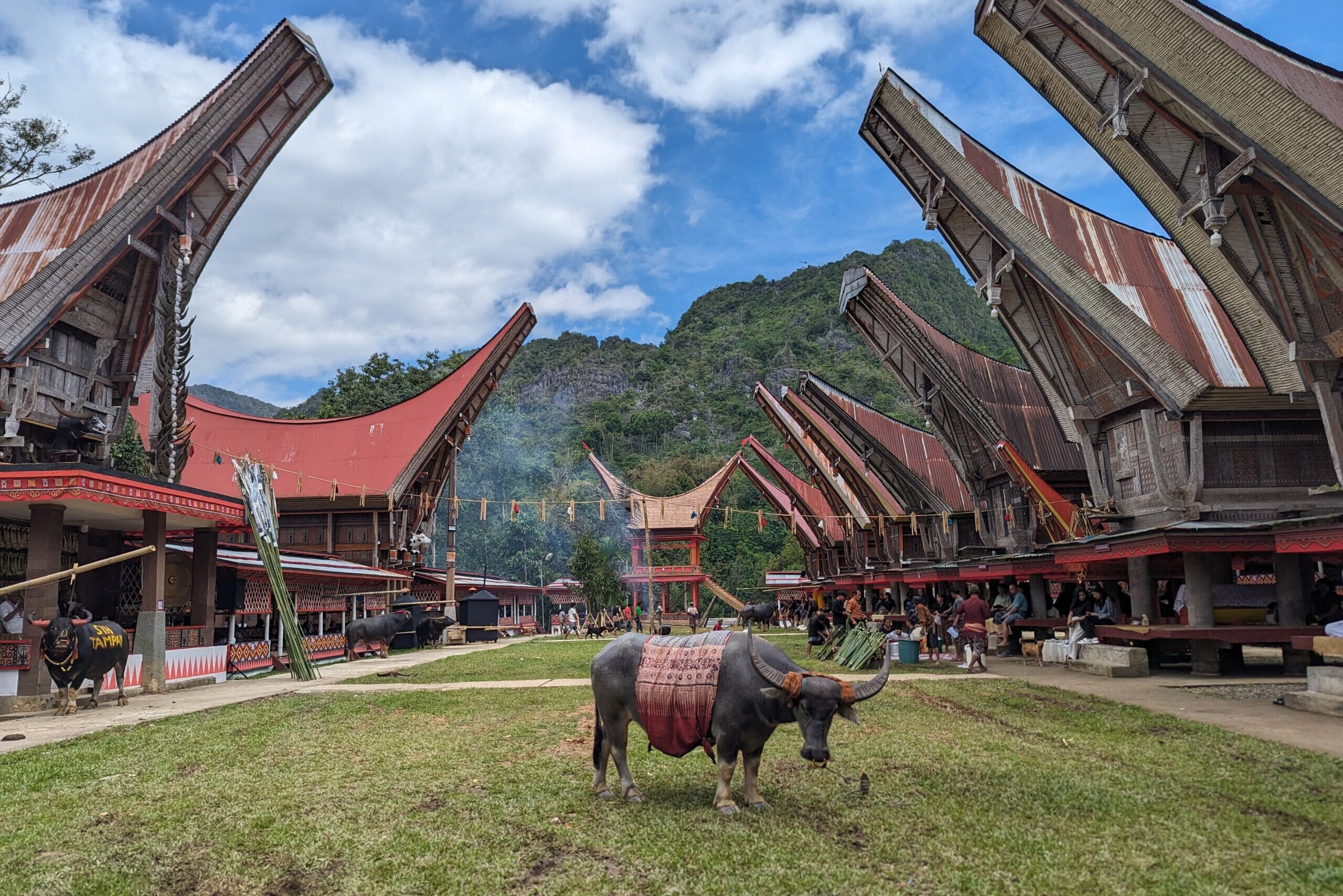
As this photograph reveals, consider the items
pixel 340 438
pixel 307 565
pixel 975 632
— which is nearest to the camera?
pixel 975 632

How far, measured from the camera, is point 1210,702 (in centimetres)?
Result: 1077

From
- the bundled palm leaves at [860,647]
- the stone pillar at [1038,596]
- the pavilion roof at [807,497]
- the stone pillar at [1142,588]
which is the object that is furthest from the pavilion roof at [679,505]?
the stone pillar at [1142,588]

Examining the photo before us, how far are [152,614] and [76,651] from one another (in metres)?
3.27

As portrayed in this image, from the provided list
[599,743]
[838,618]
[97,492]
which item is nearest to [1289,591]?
[838,618]

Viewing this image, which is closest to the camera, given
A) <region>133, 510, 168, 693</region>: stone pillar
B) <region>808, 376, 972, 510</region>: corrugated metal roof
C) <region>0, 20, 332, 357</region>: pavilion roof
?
<region>133, 510, 168, 693</region>: stone pillar

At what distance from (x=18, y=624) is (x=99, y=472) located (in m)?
2.56

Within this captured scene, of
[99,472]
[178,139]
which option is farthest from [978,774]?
[178,139]

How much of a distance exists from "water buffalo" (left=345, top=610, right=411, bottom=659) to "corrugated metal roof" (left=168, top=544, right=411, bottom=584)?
1644 millimetres

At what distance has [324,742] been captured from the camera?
30.5ft

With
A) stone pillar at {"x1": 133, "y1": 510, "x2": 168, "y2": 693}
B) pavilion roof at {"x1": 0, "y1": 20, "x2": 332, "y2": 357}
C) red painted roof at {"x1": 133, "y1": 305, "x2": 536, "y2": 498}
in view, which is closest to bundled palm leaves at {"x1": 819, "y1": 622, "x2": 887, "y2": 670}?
stone pillar at {"x1": 133, "y1": 510, "x2": 168, "y2": 693}

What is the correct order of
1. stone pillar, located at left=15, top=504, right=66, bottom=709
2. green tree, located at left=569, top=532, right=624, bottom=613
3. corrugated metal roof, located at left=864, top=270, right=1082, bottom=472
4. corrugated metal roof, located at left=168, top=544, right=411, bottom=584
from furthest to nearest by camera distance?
green tree, located at left=569, top=532, right=624, bottom=613, corrugated metal roof, located at left=864, top=270, right=1082, bottom=472, corrugated metal roof, located at left=168, top=544, right=411, bottom=584, stone pillar, located at left=15, top=504, right=66, bottom=709

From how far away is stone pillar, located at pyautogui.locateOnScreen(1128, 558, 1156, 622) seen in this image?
53.0ft

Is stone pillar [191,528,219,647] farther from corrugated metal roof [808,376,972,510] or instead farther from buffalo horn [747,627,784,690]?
corrugated metal roof [808,376,972,510]

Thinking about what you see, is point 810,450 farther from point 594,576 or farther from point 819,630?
point 819,630
